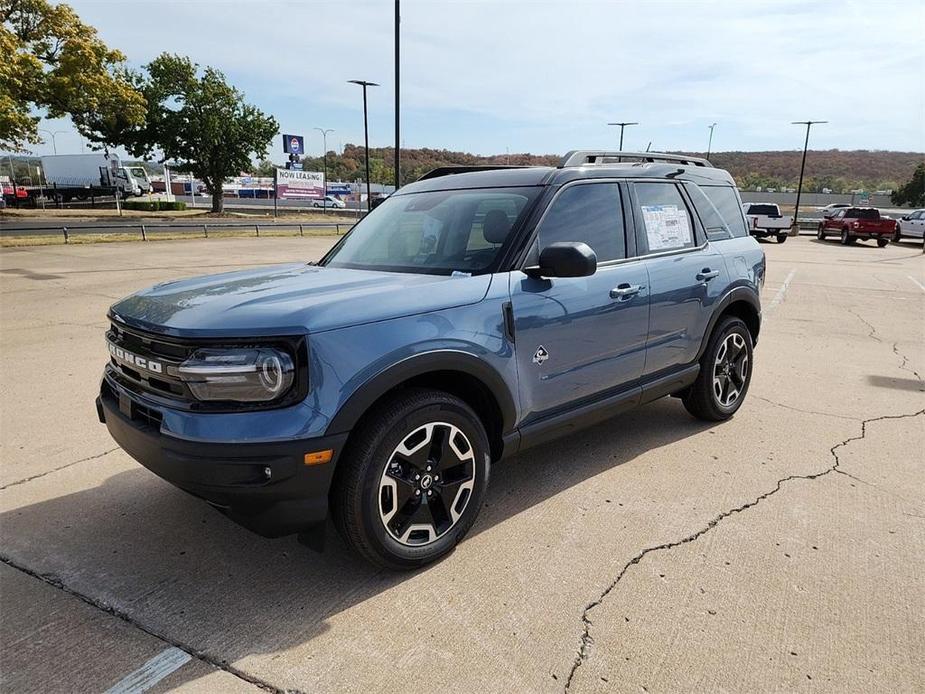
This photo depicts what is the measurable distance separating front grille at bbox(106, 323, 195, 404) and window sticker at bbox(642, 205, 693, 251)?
2851 millimetres

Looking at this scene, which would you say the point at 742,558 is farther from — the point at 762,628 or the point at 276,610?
the point at 276,610

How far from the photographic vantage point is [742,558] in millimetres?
2947

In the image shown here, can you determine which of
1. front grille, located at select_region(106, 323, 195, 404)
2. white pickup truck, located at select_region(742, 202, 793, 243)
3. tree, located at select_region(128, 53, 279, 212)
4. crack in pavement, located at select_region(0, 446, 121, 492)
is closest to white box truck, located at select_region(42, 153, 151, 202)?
tree, located at select_region(128, 53, 279, 212)

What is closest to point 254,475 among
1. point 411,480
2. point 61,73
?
point 411,480

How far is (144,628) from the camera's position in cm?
242

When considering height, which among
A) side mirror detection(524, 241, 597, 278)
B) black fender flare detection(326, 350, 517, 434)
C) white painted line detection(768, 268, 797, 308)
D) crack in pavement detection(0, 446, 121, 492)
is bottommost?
white painted line detection(768, 268, 797, 308)

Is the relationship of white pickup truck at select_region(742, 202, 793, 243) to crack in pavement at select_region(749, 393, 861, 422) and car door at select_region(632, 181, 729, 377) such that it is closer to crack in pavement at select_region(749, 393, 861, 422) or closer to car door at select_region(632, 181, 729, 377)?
crack in pavement at select_region(749, 393, 861, 422)

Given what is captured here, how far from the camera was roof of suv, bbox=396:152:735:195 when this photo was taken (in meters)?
3.52

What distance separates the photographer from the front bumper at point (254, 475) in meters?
2.29

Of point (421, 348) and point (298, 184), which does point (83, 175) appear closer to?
point (298, 184)

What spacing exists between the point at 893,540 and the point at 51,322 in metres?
8.97

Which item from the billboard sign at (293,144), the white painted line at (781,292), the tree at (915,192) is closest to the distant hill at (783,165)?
the tree at (915,192)

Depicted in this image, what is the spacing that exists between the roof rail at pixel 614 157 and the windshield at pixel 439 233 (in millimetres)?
513

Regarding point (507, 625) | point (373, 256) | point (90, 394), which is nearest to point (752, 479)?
point (507, 625)
